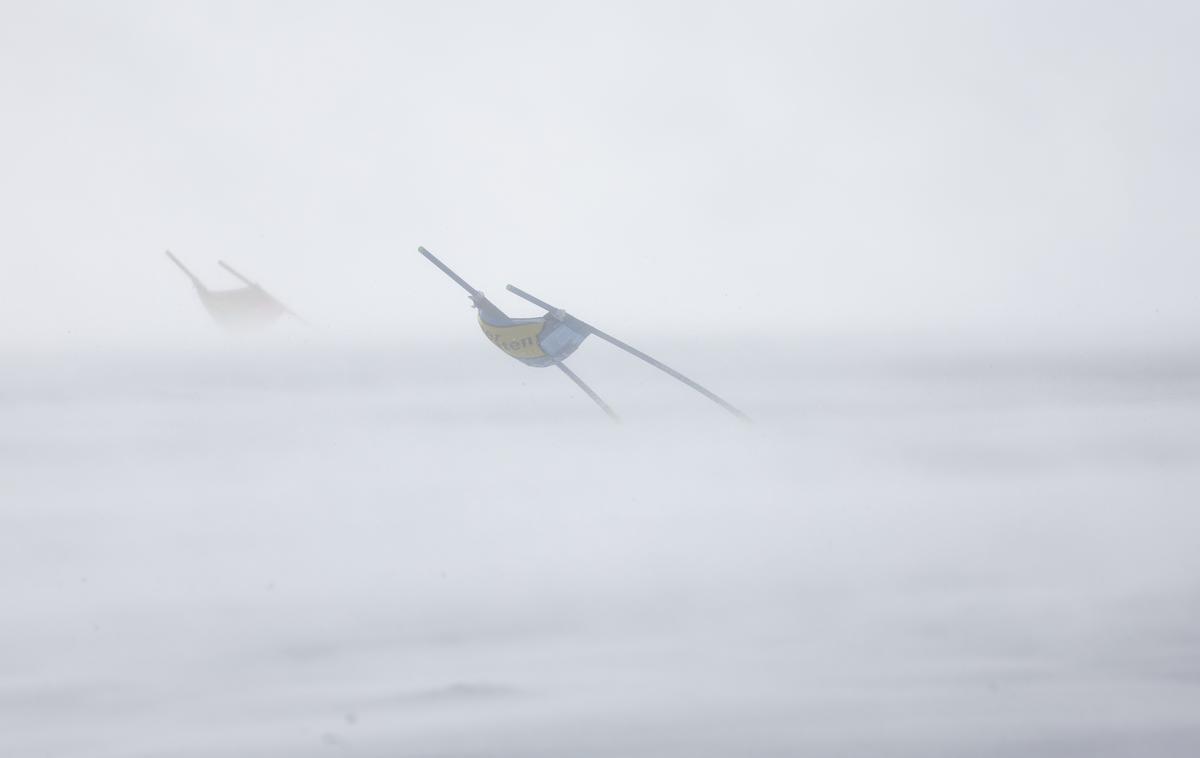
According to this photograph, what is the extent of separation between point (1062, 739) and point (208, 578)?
28.6ft

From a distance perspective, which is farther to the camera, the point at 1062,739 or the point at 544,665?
the point at 544,665

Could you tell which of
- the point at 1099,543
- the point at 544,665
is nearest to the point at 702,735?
the point at 544,665

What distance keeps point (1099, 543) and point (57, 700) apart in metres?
10.4

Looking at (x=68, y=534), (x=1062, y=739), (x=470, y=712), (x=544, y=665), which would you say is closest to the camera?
(x=1062, y=739)

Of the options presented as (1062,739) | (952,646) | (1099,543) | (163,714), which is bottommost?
(163,714)

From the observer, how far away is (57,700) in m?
9.48

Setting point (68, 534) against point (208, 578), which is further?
point (68, 534)

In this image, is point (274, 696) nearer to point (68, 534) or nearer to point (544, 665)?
point (544, 665)

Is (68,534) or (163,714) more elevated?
(68,534)

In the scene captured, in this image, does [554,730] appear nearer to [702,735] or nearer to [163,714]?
[702,735]

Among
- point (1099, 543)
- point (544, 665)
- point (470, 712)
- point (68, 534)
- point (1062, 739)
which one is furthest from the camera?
point (68, 534)

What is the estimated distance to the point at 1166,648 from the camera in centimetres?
956

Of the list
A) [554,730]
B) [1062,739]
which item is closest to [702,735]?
[554,730]

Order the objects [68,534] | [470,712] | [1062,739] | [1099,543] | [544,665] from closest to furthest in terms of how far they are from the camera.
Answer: [1062,739], [470,712], [544,665], [1099,543], [68,534]
